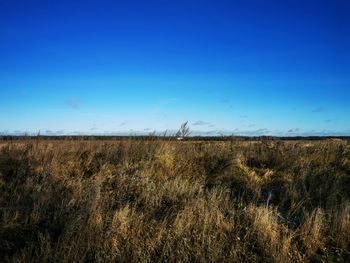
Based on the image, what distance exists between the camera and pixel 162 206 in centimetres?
755

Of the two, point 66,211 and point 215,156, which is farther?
point 215,156

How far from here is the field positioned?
5.66 m

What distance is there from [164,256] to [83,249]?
1.14m

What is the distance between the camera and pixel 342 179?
34.4 feet

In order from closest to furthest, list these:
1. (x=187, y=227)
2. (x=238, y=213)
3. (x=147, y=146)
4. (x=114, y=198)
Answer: (x=187, y=227) → (x=238, y=213) → (x=114, y=198) → (x=147, y=146)

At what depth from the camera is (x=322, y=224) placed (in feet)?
21.9

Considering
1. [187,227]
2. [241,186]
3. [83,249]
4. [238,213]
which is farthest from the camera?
[241,186]

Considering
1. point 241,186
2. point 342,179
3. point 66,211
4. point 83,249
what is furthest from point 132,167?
point 342,179

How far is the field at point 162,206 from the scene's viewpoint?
566cm

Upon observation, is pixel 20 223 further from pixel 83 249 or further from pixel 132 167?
pixel 132 167

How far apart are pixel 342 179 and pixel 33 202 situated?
7863 millimetres

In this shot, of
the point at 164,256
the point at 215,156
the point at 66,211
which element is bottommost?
the point at 164,256

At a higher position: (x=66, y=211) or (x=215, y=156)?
(x=215, y=156)

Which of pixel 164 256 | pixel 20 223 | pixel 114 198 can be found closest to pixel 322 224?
pixel 164 256
